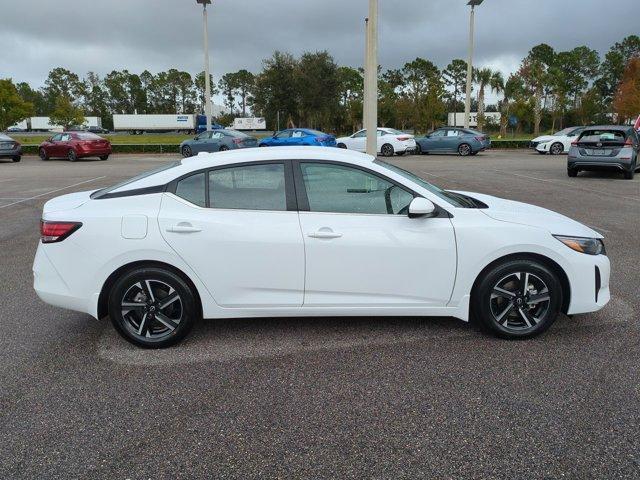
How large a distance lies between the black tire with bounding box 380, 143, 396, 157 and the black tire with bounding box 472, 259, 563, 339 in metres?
23.9

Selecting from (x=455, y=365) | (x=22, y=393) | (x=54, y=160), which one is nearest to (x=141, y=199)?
(x=22, y=393)

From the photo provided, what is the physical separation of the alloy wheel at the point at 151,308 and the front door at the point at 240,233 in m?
0.30

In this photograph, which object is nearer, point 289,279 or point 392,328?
point 289,279

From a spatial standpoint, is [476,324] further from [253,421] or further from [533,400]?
[253,421]

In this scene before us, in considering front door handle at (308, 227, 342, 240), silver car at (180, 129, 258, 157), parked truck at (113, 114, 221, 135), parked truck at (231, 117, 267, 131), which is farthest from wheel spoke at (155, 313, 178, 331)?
parked truck at (231, 117, 267, 131)

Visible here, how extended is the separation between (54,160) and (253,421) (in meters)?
28.7

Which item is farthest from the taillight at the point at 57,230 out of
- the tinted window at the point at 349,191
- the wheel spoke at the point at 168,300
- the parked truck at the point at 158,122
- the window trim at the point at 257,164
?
the parked truck at the point at 158,122

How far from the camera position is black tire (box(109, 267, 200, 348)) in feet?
13.0

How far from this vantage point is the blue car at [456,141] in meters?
27.7

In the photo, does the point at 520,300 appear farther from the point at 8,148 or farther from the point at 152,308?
the point at 8,148

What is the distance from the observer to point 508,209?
14.5ft

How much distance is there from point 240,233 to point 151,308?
2.94 feet

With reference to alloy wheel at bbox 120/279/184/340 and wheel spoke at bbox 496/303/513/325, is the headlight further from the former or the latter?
alloy wheel at bbox 120/279/184/340

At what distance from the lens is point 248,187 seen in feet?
13.5
